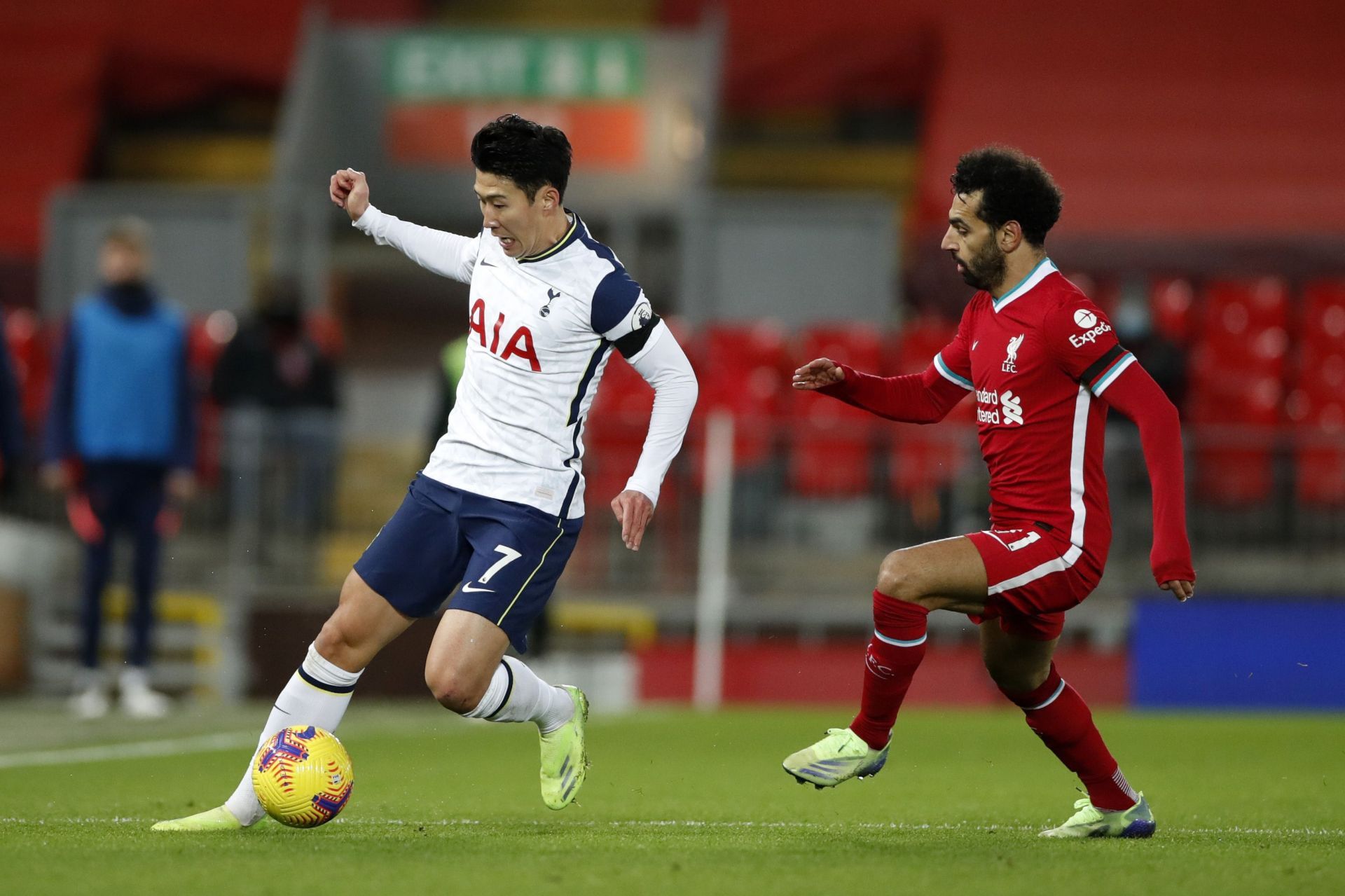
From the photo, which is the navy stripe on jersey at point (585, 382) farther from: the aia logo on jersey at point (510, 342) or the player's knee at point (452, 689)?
the player's knee at point (452, 689)

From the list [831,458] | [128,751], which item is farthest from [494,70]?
[128,751]

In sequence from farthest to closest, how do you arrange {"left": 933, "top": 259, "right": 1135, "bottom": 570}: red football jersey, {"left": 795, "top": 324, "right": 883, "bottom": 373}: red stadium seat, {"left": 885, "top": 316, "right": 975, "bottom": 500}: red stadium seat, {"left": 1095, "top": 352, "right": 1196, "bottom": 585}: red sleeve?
{"left": 795, "top": 324, "right": 883, "bottom": 373}: red stadium seat → {"left": 885, "top": 316, "right": 975, "bottom": 500}: red stadium seat → {"left": 933, "top": 259, "right": 1135, "bottom": 570}: red football jersey → {"left": 1095, "top": 352, "right": 1196, "bottom": 585}: red sleeve

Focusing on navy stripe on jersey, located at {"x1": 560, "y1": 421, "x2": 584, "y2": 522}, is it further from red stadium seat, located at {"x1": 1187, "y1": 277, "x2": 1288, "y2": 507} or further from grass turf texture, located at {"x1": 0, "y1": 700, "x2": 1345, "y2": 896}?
red stadium seat, located at {"x1": 1187, "y1": 277, "x2": 1288, "y2": 507}

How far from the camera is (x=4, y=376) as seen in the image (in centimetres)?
878

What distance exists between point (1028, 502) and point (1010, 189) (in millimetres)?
880

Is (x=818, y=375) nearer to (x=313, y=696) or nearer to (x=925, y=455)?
(x=313, y=696)

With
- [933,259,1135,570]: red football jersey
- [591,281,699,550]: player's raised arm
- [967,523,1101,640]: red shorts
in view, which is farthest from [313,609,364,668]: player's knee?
[933,259,1135,570]: red football jersey

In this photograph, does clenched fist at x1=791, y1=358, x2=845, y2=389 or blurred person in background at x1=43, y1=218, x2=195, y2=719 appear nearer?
clenched fist at x1=791, y1=358, x2=845, y2=389

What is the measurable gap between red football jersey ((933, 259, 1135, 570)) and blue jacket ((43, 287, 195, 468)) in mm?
5987

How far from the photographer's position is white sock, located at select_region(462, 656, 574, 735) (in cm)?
525

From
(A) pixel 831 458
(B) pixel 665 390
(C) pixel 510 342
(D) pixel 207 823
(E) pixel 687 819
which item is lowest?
(E) pixel 687 819

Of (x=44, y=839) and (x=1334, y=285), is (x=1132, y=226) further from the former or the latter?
(x=44, y=839)

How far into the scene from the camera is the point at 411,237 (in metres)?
5.52

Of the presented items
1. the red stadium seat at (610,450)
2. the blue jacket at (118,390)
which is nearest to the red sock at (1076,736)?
the blue jacket at (118,390)
